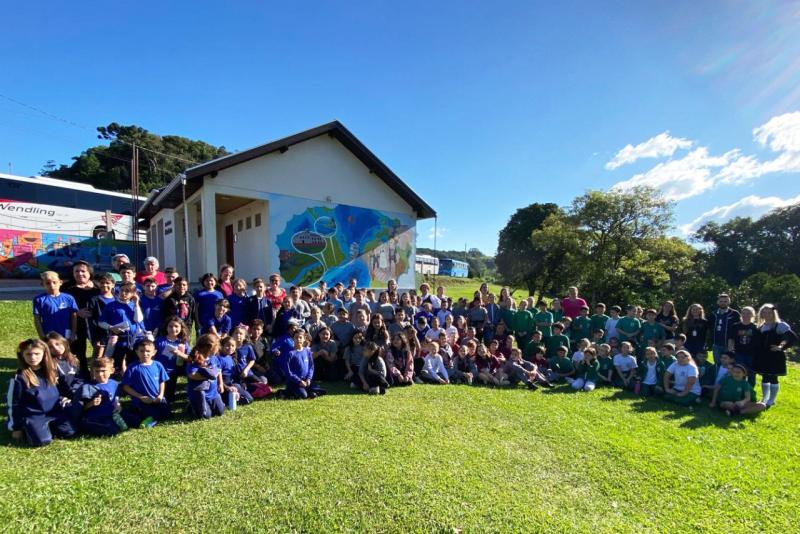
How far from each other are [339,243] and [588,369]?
9064mm

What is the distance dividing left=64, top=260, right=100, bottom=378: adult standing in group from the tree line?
2034 centimetres

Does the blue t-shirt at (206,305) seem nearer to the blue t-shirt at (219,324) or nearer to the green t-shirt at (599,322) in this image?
the blue t-shirt at (219,324)

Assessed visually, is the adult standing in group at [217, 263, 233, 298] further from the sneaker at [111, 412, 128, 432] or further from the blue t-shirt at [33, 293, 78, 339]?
the sneaker at [111, 412, 128, 432]

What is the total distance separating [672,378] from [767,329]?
175 cm

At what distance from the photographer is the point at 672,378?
6727 mm

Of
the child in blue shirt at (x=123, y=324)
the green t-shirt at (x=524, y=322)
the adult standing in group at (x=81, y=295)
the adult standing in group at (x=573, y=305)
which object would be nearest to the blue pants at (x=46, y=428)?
the child in blue shirt at (x=123, y=324)

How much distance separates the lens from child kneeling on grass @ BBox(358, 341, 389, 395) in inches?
236

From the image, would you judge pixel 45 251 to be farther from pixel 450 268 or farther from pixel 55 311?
pixel 450 268

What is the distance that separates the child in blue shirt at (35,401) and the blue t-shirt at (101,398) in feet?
0.62

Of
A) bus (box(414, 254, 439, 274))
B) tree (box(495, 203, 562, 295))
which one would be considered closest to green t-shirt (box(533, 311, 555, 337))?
bus (box(414, 254, 439, 274))

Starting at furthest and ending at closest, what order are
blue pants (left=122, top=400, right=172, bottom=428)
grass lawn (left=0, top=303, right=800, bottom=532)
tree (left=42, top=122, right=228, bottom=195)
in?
tree (left=42, top=122, right=228, bottom=195) → blue pants (left=122, top=400, right=172, bottom=428) → grass lawn (left=0, top=303, right=800, bottom=532)

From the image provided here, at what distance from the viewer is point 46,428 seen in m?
3.59

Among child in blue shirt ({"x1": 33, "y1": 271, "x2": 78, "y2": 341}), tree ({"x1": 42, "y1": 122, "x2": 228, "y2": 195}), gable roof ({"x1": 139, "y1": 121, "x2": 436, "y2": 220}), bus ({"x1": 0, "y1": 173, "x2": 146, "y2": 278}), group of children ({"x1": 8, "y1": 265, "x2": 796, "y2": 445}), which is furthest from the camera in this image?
tree ({"x1": 42, "y1": 122, "x2": 228, "y2": 195})

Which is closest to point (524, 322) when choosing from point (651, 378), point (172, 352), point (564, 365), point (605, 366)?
point (564, 365)
